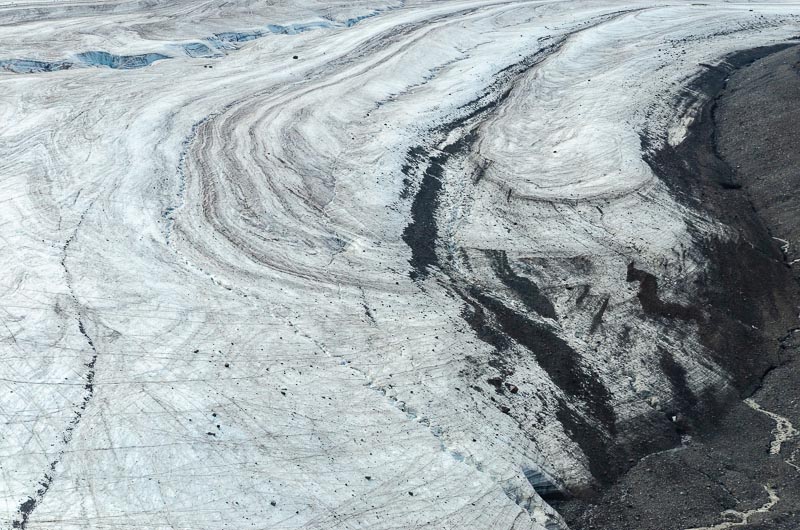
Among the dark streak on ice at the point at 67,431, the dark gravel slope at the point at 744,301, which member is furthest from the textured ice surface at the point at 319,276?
the dark gravel slope at the point at 744,301

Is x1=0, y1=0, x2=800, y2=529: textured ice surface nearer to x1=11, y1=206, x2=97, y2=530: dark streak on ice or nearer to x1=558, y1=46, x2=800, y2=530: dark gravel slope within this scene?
x1=11, y1=206, x2=97, y2=530: dark streak on ice

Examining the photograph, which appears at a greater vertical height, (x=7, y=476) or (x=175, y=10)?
(x=175, y=10)

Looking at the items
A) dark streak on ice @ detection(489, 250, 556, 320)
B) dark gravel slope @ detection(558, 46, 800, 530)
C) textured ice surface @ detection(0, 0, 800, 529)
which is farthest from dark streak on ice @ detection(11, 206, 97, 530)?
dark streak on ice @ detection(489, 250, 556, 320)

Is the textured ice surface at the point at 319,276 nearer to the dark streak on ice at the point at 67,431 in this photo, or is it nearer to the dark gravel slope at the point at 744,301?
the dark streak on ice at the point at 67,431

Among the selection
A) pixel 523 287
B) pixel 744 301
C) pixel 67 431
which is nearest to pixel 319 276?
pixel 523 287

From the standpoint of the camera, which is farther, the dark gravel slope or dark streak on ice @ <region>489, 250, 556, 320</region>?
dark streak on ice @ <region>489, 250, 556, 320</region>

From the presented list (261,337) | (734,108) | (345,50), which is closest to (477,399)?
(261,337)

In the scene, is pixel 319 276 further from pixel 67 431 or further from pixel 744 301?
pixel 744 301

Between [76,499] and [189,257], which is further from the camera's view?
[189,257]

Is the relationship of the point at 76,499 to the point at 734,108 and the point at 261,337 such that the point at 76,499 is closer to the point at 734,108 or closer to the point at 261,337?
the point at 261,337
